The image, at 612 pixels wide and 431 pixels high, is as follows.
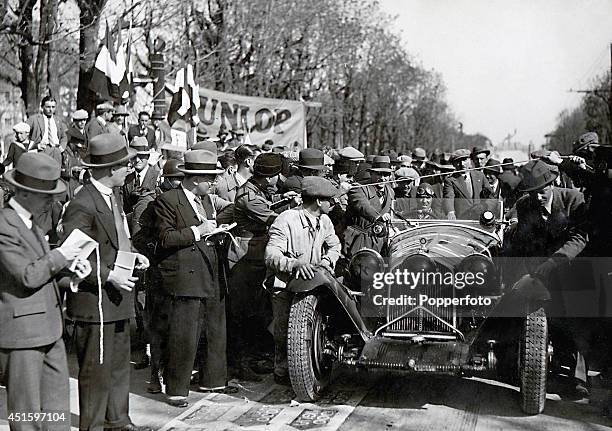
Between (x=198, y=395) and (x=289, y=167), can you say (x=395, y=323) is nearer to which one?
(x=198, y=395)

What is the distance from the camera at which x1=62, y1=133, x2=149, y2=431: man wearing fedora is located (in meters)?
5.33

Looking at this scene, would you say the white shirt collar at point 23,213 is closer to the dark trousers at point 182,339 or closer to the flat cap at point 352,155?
the dark trousers at point 182,339

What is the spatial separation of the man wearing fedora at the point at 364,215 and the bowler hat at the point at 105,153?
10.2 ft

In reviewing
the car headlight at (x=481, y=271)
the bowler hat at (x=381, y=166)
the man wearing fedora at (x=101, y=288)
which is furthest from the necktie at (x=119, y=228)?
the bowler hat at (x=381, y=166)

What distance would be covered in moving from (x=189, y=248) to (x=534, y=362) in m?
2.82

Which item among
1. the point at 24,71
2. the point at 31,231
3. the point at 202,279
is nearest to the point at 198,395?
the point at 202,279

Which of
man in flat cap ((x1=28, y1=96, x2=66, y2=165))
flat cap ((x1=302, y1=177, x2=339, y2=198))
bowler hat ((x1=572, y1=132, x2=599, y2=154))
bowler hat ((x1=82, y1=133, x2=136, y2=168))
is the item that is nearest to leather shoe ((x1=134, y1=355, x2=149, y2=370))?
flat cap ((x1=302, y1=177, x2=339, y2=198))

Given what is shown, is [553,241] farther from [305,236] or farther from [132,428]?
[132,428]

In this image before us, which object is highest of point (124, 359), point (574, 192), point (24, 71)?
point (24, 71)

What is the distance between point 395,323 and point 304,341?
2.76 feet

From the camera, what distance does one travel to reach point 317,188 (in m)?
7.05

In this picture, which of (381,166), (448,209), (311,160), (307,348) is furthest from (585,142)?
(307,348)

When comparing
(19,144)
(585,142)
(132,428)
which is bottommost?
(132,428)

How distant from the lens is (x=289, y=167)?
32.4ft
